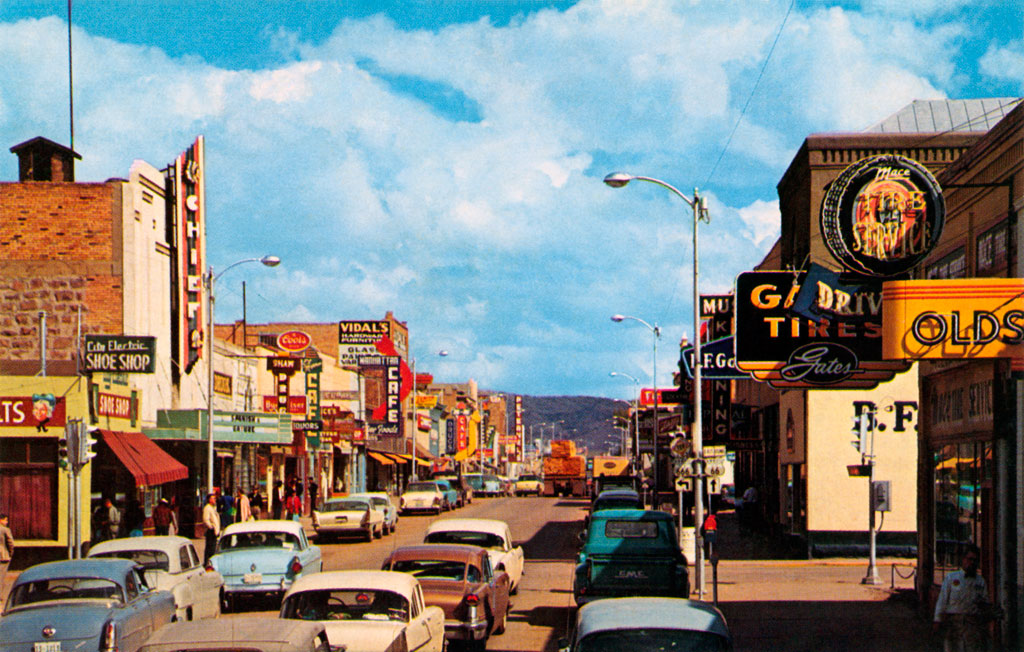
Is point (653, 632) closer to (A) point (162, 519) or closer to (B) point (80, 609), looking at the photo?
(B) point (80, 609)

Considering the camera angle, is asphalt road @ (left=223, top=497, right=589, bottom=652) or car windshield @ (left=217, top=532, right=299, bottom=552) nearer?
asphalt road @ (left=223, top=497, right=589, bottom=652)

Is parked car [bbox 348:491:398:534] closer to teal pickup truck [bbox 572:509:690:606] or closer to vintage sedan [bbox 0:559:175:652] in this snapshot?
teal pickup truck [bbox 572:509:690:606]

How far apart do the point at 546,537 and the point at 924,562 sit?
74.8 ft

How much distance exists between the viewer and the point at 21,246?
42.2 metres

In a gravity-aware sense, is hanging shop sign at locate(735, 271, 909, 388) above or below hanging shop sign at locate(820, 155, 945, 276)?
below

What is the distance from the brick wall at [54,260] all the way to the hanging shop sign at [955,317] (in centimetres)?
3127

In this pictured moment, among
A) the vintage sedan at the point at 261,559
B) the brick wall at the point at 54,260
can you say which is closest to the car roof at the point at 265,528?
the vintage sedan at the point at 261,559

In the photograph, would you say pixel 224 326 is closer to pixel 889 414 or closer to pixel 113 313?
pixel 113 313

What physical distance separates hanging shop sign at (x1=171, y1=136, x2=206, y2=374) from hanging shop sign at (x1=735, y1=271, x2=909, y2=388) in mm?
26937

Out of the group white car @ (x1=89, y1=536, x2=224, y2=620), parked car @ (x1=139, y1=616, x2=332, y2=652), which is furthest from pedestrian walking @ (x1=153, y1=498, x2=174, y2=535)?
parked car @ (x1=139, y1=616, x2=332, y2=652)

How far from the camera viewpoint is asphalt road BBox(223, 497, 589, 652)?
20281 millimetres

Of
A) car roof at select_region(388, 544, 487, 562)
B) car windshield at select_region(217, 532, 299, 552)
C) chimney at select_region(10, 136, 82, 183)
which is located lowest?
car windshield at select_region(217, 532, 299, 552)

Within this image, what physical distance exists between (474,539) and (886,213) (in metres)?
9.93

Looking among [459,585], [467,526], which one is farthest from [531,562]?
[459,585]
